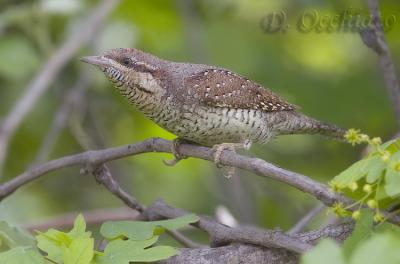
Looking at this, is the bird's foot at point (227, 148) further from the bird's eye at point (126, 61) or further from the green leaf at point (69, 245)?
the green leaf at point (69, 245)

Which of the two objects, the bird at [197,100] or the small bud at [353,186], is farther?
the bird at [197,100]

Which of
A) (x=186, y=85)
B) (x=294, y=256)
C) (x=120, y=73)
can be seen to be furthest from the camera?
(x=186, y=85)

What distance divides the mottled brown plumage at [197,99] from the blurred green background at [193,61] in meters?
1.15

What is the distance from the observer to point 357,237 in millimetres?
1938

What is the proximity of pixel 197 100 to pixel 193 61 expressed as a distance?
168 cm

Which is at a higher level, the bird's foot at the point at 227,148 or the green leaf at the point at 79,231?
the bird's foot at the point at 227,148

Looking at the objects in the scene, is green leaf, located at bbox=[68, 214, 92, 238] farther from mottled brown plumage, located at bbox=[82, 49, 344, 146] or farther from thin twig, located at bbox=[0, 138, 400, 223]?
mottled brown plumage, located at bbox=[82, 49, 344, 146]

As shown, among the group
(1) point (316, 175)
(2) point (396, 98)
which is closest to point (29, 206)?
(1) point (316, 175)

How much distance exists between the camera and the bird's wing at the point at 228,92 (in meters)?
3.12

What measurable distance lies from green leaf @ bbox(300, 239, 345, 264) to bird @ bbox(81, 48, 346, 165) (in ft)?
4.67

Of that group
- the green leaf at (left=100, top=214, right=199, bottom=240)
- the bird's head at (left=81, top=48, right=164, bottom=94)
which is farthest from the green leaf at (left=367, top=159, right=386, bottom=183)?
the bird's head at (left=81, top=48, right=164, bottom=94)

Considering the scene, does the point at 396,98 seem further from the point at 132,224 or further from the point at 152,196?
the point at 152,196

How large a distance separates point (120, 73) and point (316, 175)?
2.35 metres

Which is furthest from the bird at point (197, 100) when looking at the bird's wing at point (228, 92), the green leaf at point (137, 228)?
the green leaf at point (137, 228)
